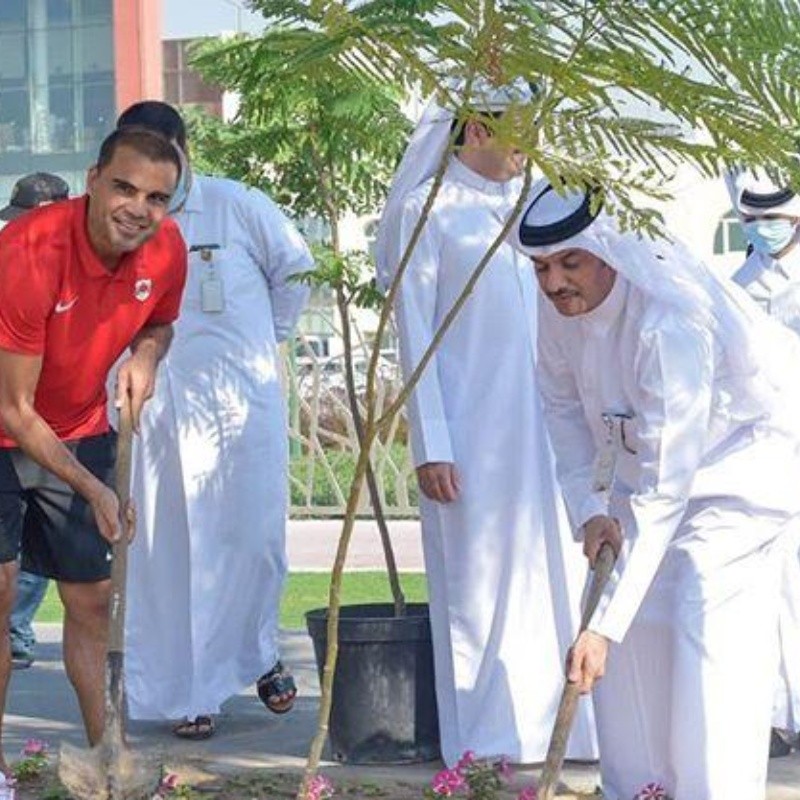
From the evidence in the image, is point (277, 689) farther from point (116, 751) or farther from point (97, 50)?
point (97, 50)

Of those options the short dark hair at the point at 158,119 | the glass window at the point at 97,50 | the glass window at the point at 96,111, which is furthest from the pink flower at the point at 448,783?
the glass window at the point at 97,50

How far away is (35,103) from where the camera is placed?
34.9 metres

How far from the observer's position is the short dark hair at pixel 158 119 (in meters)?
7.29

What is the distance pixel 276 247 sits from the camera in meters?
8.35

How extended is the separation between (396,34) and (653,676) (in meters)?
1.90

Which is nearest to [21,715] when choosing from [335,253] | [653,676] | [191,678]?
[191,678]

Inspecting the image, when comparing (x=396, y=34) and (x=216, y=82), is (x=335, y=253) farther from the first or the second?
(x=396, y=34)

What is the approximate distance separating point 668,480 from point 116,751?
1681 mm

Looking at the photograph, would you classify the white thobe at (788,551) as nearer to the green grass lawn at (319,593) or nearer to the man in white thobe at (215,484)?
the man in white thobe at (215,484)

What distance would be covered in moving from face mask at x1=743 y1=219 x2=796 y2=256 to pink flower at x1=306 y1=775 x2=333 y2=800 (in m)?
2.70

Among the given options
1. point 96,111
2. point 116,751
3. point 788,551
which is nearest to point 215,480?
point 116,751

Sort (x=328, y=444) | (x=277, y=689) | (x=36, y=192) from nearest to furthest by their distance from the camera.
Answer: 1. (x=277, y=689)
2. (x=36, y=192)
3. (x=328, y=444)

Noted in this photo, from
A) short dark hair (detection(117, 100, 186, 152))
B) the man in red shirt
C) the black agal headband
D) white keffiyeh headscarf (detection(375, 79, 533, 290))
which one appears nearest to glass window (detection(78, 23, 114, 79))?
short dark hair (detection(117, 100, 186, 152))

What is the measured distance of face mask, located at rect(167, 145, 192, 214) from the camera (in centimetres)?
680
